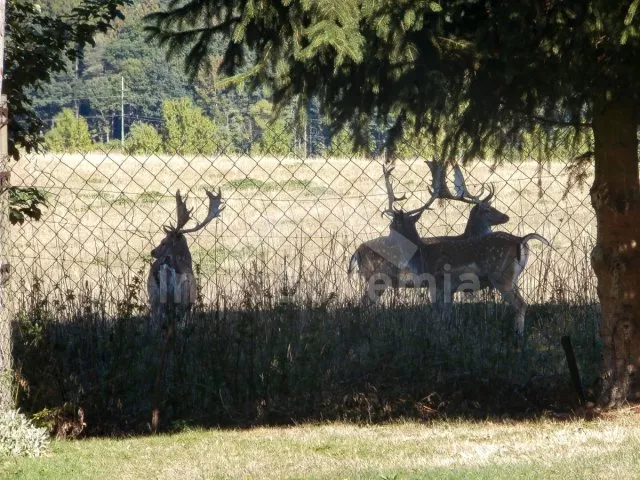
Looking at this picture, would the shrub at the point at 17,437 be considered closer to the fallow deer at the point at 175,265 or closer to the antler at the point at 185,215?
the fallow deer at the point at 175,265

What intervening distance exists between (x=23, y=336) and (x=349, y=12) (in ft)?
12.8

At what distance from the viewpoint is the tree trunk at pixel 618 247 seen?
7277 mm

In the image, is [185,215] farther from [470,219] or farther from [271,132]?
[470,219]

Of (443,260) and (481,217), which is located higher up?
(481,217)

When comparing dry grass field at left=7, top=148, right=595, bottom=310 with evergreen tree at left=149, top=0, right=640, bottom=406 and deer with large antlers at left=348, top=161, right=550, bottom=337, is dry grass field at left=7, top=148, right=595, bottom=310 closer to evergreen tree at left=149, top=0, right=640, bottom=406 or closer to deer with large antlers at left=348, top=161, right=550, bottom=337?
deer with large antlers at left=348, top=161, right=550, bottom=337

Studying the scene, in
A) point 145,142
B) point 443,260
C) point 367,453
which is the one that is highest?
point 145,142

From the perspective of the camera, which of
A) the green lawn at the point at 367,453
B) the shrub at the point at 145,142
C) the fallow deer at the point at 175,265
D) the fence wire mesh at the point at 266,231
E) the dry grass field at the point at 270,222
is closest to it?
the green lawn at the point at 367,453

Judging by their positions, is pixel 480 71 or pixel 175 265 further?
pixel 175 265

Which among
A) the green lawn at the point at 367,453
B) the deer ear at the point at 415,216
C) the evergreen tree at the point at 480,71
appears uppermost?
the evergreen tree at the point at 480,71

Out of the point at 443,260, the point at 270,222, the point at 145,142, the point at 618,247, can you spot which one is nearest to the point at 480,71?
the point at 618,247

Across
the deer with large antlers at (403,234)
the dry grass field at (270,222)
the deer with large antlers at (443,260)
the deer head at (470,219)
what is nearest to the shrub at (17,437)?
the dry grass field at (270,222)

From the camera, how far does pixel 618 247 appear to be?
745cm

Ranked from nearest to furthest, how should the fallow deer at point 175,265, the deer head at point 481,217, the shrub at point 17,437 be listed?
1. the shrub at point 17,437
2. the fallow deer at point 175,265
3. the deer head at point 481,217

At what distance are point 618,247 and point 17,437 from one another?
4259 millimetres
